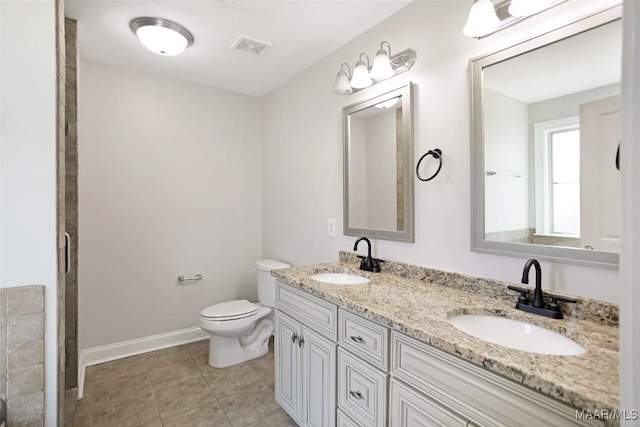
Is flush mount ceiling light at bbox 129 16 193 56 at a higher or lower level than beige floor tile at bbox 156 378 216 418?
higher

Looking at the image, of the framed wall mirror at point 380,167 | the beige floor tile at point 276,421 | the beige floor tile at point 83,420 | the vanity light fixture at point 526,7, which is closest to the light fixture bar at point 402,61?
the framed wall mirror at point 380,167

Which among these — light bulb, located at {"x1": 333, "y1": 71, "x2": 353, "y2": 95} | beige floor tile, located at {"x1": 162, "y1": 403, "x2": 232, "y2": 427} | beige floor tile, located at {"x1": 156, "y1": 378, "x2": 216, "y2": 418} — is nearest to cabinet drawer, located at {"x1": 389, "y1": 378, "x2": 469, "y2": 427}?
beige floor tile, located at {"x1": 162, "y1": 403, "x2": 232, "y2": 427}

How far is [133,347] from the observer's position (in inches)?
101

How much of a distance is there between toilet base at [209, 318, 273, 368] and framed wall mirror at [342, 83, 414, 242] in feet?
3.97

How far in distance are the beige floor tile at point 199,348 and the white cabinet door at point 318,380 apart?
1.36 metres

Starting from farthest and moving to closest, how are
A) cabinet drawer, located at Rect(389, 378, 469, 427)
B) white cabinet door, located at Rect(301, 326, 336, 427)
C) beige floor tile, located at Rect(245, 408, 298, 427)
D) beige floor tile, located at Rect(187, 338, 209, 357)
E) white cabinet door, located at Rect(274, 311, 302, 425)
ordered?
beige floor tile, located at Rect(187, 338, 209, 357)
beige floor tile, located at Rect(245, 408, 298, 427)
white cabinet door, located at Rect(274, 311, 302, 425)
white cabinet door, located at Rect(301, 326, 336, 427)
cabinet drawer, located at Rect(389, 378, 469, 427)

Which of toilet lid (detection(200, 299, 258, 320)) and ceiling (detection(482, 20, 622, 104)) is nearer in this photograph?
ceiling (detection(482, 20, 622, 104))

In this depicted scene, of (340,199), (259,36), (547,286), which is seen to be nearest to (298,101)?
(259,36)

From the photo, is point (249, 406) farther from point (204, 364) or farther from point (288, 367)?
point (204, 364)

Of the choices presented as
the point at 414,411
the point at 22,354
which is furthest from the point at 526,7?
the point at 22,354

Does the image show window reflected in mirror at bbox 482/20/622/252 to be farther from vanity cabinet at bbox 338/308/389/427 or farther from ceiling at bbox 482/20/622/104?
vanity cabinet at bbox 338/308/389/427

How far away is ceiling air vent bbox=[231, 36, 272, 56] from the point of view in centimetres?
205

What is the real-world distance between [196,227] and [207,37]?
1575 millimetres

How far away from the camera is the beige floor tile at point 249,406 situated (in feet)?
5.92
